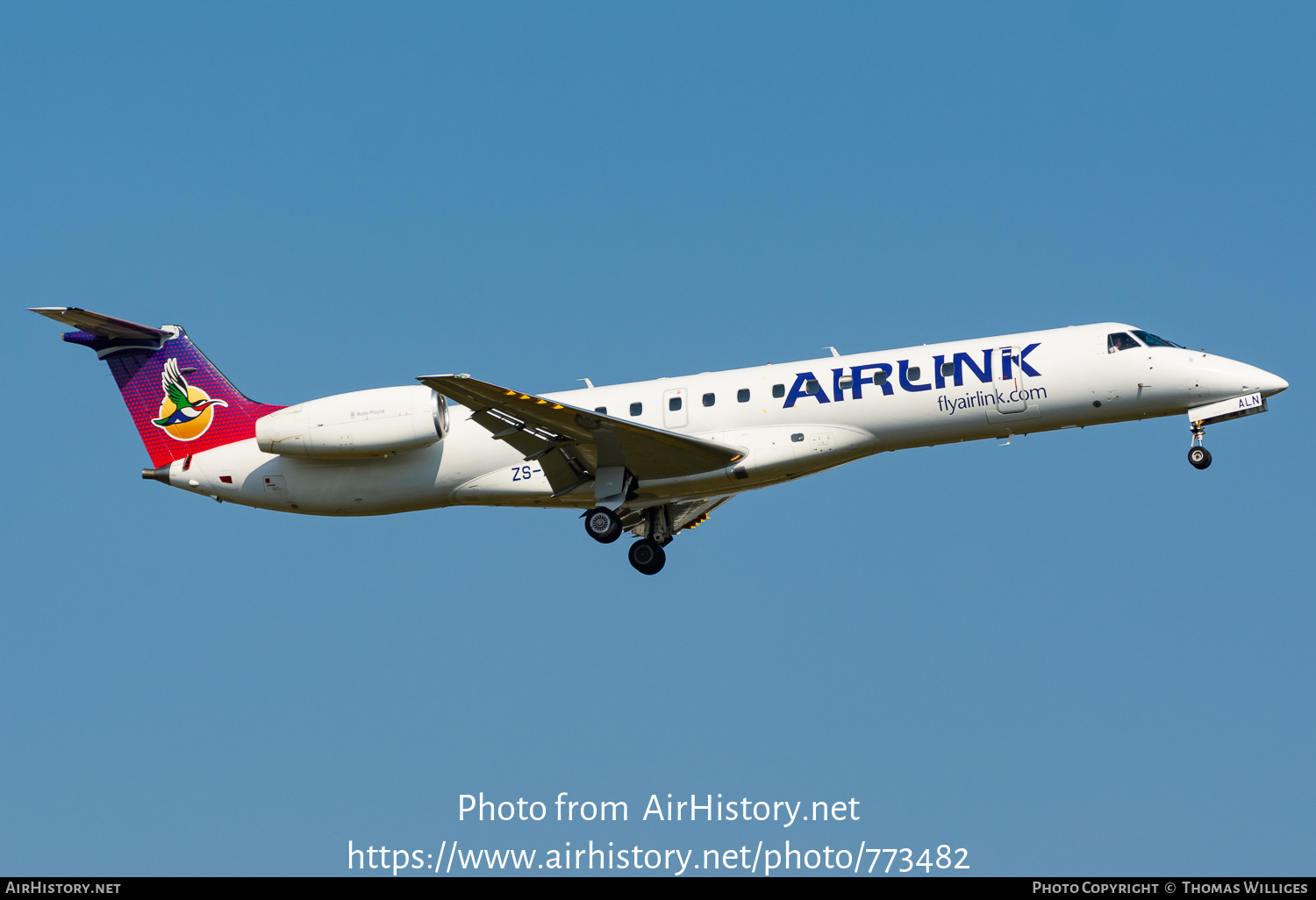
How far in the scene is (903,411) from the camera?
→ 2306 cm

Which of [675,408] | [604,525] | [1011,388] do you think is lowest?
[604,525]

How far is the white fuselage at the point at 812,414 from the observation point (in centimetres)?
2270

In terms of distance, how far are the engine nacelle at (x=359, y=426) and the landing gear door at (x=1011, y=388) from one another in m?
9.56

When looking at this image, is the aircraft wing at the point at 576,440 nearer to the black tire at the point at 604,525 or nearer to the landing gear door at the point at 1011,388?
the black tire at the point at 604,525

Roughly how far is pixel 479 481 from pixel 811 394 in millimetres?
6142

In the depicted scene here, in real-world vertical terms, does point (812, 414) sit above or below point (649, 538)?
above

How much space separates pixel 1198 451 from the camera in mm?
22625

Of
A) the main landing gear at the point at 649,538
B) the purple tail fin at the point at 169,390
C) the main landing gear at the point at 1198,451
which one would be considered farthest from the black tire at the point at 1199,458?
the purple tail fin at the point at 169,390

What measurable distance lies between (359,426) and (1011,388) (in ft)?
36.4

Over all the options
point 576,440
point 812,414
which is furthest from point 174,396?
point 812,414

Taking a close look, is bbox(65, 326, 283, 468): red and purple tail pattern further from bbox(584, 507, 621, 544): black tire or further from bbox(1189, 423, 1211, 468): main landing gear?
bbox(1189, 423, 1211, 468): main landing gear

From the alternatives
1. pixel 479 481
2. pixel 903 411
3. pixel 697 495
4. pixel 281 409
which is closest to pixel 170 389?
pixel 281 409

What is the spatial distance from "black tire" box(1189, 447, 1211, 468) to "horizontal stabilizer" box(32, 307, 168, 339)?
18.6 meters

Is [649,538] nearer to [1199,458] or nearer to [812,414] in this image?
[812,414]
